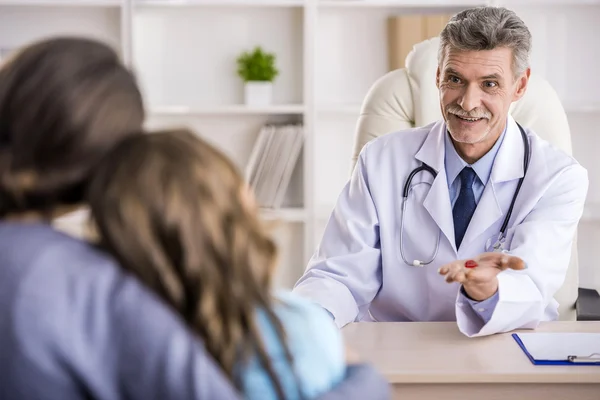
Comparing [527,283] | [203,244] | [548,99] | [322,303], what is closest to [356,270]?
[322,303]

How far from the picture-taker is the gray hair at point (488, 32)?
195 centimetres

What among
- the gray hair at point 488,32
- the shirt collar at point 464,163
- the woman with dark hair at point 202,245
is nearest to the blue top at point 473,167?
the shirt collar at point 464,163

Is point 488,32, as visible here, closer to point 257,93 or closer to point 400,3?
point 400,3

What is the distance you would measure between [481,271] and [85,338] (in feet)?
3.32

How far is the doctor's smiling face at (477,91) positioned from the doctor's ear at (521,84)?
2 cm

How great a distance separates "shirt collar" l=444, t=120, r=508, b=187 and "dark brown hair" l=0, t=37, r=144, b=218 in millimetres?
1330

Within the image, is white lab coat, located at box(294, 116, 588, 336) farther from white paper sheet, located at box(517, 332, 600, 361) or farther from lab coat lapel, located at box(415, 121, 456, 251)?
white paper sheet, located at box(517, 332, 600, 361)

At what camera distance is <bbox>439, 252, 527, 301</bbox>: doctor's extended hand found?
5.12ft

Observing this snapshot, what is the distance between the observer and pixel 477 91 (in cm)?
198

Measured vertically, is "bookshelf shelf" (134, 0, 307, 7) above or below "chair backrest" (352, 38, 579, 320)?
above

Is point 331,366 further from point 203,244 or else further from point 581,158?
point 581,158

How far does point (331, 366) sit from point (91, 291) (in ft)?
0.91

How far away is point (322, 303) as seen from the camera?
1763 mm

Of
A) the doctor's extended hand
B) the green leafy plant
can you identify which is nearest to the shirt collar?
the doctor's extended hand
